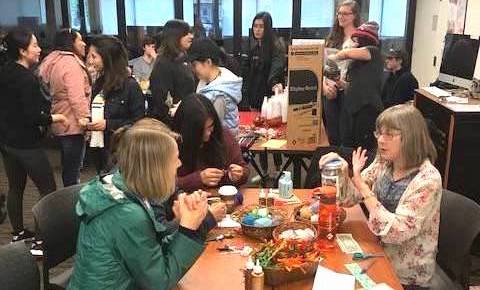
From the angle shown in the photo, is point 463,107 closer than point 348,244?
No

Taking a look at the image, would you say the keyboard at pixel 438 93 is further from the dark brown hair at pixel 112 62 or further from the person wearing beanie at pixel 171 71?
the dark brown hair at pixel 112 62

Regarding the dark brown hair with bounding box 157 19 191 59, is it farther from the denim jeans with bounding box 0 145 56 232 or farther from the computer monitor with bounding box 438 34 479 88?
the computer monitor with bounding box 438 34 479 88

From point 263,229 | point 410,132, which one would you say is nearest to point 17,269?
point 263,229

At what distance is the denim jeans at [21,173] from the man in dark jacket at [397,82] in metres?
3.37

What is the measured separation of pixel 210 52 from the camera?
120 inches

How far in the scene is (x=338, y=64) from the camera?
398 cm

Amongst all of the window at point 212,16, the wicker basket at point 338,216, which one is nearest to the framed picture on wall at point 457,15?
the window at point 212,16

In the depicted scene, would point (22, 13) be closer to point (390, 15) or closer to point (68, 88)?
point (68, 88)

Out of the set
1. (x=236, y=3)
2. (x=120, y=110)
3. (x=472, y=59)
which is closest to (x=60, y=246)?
(x=120, y=110)

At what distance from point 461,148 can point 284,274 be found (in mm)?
2561

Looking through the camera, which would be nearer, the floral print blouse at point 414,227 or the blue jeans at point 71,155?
the floral print blouse at point 414,227

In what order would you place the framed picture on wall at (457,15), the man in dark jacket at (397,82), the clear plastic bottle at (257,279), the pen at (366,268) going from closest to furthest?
1. the clear plastic bottle at (257,279)
2. the pen at (366,268)
3. the framed picture on wall at (457,15)
4. the man in dark jacket at (397,82)

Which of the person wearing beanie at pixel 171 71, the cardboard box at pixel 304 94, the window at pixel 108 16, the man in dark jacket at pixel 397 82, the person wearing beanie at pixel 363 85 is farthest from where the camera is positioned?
the window at pixel 108 16

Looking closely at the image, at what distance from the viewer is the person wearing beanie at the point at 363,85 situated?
370 centimetres
